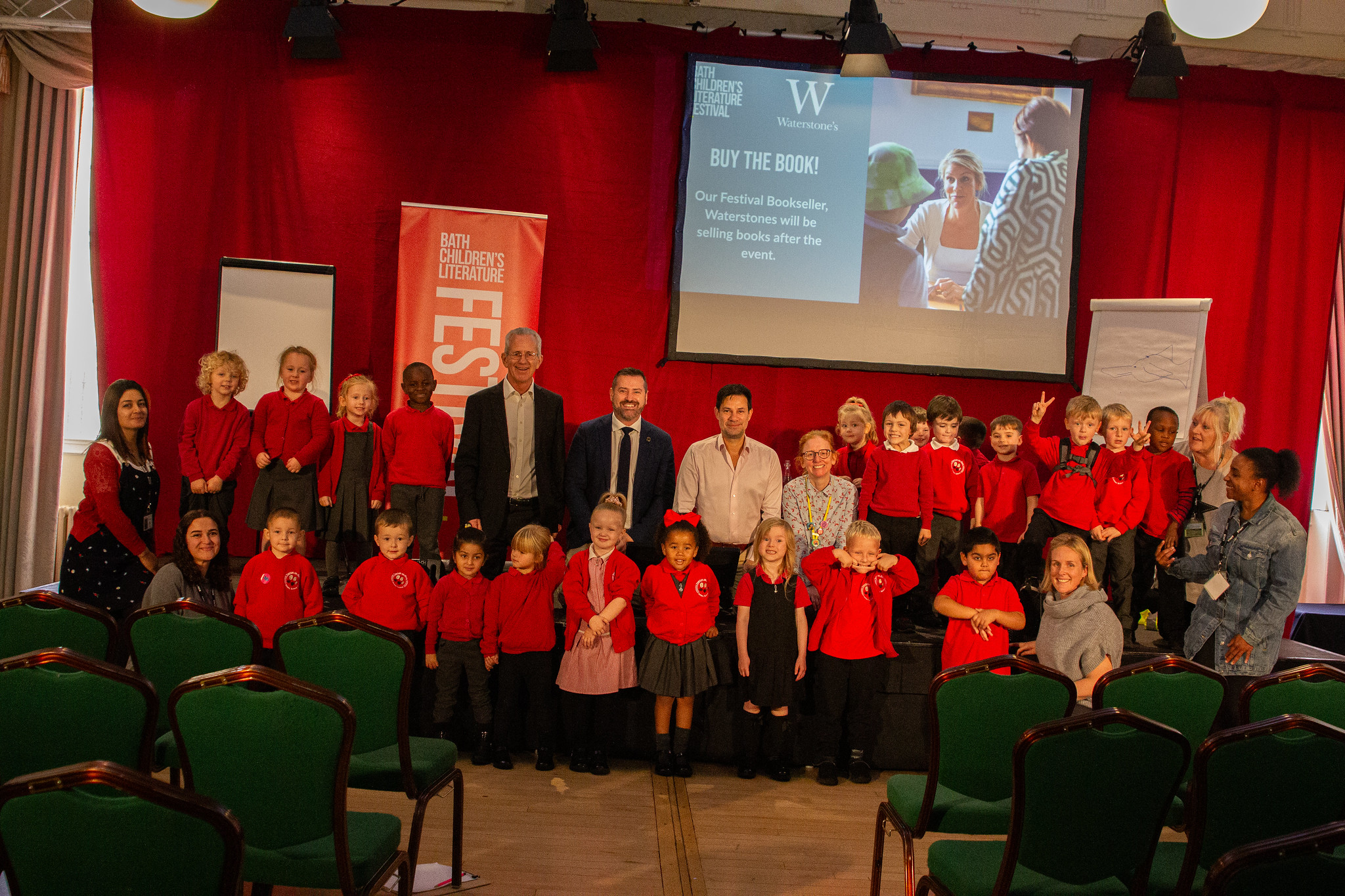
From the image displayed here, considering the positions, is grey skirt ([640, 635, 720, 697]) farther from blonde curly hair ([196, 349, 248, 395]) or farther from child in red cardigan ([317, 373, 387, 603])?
blonde curly hair ([196, 349, 248, 395])

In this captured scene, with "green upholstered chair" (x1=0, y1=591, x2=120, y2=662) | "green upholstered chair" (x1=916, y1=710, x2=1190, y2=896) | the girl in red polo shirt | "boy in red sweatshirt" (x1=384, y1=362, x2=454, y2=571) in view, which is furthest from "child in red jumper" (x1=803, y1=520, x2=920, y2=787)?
"green upholstered chair" (x1=0, y1=591, x2=120, y2=662)

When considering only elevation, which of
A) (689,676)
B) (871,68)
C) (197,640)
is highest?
(871,68)

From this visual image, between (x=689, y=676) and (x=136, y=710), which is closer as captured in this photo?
(x=136, y=710)

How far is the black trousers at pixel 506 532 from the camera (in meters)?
4.44

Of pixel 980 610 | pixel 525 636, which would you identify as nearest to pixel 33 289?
pixel 525 636

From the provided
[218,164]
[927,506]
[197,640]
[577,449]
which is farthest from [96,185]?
[927,506]

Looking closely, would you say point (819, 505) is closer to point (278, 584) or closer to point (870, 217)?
point (278, 584)

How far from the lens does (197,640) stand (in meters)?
2.67

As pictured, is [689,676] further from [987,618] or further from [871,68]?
[871,68]

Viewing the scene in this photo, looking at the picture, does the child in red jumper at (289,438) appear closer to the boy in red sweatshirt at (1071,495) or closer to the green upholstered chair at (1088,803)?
the boy in red sweatshirt at (1071,495)

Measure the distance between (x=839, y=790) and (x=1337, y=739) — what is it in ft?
7.10

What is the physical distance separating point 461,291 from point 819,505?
2.77 meters

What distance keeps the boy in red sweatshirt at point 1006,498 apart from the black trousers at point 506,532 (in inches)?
91.1

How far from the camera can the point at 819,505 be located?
14.2ft
